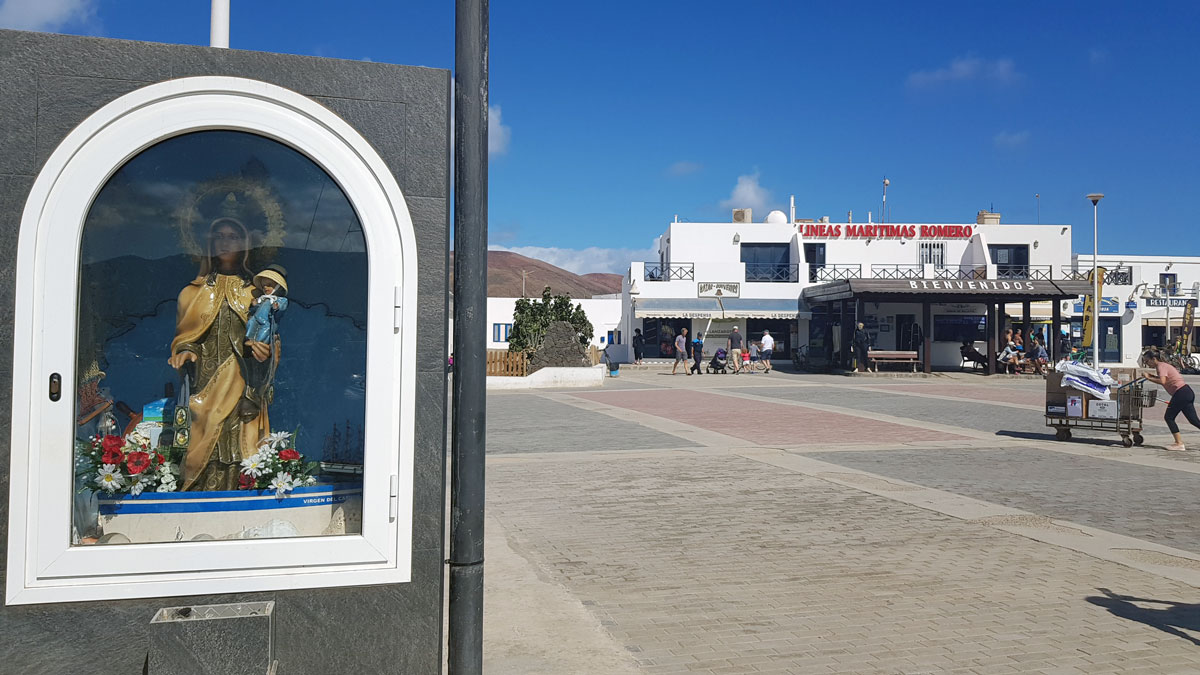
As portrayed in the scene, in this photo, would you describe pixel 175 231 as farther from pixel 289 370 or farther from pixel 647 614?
pixel 647 614

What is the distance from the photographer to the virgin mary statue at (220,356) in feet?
12.5

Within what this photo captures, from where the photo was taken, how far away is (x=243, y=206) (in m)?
3.89

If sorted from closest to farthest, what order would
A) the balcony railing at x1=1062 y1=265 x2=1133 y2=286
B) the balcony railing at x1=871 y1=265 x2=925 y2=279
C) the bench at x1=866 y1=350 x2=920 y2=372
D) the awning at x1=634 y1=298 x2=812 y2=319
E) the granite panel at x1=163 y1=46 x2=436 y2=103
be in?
the granite panel at x1=163 y1=46 x2=436 y2=103
the bench at x1=866 y1=350 x2=920 y2=372
the awning at x1=634 y1=298 x2=812 y2=319
the balcony railing at x1=871 y1=265 x2=925 y2=279
the balcony railing at x1=1062 y1=265 x2=1133 y2=286

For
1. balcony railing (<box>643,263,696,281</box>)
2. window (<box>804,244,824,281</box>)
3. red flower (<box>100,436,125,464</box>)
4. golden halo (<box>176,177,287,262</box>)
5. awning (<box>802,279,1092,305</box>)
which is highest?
window (<box>804,244,824,281</box>)

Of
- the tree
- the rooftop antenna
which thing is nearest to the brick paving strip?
the rooftop antenna

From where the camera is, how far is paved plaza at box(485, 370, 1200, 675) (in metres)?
4.71

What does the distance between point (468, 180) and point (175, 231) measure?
4.31ft

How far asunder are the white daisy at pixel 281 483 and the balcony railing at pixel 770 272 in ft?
143

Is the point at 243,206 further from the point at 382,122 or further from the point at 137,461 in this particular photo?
the point at 137,461

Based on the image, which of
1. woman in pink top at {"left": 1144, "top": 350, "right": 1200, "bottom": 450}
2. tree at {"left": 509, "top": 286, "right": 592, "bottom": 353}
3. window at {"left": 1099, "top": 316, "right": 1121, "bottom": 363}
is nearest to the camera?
woman in pink top at {"left": 1144, "top": 350, "right": 1200, "bottom": 450}

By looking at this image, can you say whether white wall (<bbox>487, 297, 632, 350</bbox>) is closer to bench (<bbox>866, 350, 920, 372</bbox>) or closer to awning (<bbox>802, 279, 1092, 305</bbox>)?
awning (<bbox>802, 279, 1092, 305</bbox>)

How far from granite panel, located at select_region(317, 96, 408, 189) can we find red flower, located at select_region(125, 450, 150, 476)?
5.01ft

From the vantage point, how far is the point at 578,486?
975cm

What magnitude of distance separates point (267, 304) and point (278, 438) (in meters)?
0.58
